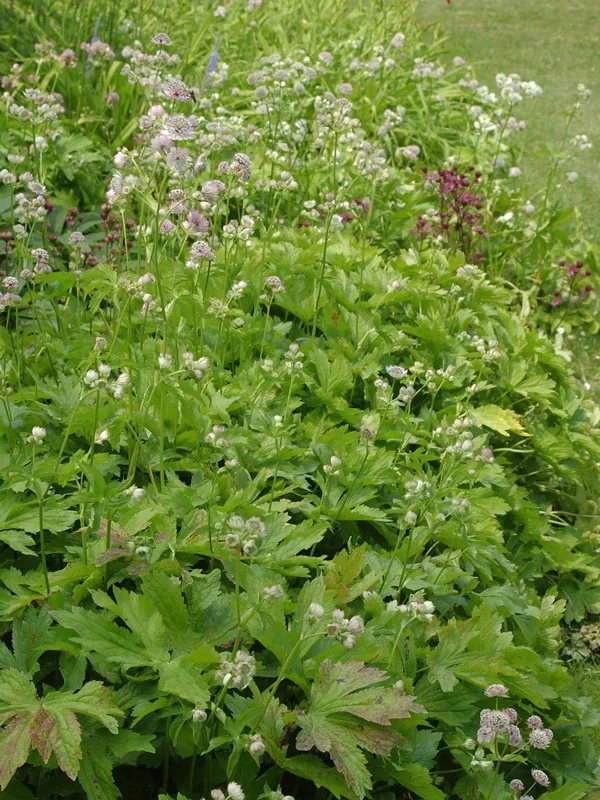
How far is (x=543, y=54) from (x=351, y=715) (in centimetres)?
953

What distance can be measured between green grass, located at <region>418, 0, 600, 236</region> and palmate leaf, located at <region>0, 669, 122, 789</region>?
5111 mm

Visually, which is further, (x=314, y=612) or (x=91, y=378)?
(x=91, y=378)

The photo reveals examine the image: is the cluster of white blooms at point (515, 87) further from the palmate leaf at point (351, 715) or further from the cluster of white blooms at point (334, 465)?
the palmate leaf at point (351, 715)

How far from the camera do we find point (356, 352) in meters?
3.39

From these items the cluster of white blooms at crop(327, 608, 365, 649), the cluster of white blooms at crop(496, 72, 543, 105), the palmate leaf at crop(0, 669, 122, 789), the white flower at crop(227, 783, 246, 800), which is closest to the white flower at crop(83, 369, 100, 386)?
the palmate leaf at crop(0, 669, 122, 789)

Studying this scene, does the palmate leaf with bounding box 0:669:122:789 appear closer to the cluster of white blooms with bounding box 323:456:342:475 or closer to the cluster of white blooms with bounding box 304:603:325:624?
the cluster of white blooms with bounding box 304:603:325:624

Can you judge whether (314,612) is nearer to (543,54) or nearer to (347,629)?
(347,629)

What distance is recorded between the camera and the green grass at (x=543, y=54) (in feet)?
23.1

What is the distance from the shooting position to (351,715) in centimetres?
184

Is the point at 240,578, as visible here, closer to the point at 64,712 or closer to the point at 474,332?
the point at 64,712

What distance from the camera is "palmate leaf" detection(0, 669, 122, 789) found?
1.62 metres

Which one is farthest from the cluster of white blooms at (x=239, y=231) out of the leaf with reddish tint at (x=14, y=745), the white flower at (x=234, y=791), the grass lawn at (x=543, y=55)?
the grass lawn at (x=543, y=55)

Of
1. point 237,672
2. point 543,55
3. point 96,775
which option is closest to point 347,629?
point 237,672

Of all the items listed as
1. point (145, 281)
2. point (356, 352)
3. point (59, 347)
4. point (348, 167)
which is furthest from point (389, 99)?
point (145, 281)
